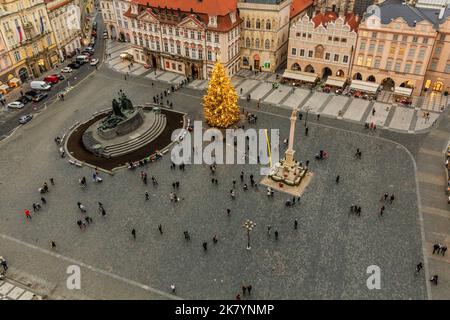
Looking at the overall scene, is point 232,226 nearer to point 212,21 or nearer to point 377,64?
point 212,21

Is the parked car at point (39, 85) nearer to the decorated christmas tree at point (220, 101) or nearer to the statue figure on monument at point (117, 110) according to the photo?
the statue figure on monument at point (117, 110)

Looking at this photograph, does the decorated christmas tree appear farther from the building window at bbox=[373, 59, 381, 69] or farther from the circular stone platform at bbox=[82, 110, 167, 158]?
the building window at bbox=[373, 59, 381, 69]

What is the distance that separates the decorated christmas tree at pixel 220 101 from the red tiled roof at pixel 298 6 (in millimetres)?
34937

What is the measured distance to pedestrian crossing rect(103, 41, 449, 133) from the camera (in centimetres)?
6618

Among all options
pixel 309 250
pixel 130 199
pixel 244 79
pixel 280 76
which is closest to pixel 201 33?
pixel 244 79

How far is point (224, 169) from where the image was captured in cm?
5500

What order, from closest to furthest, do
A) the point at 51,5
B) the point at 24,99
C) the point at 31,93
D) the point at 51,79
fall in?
the point at 24,99 → the point at 31,93 → the point at 51,79 → the point at 51,5

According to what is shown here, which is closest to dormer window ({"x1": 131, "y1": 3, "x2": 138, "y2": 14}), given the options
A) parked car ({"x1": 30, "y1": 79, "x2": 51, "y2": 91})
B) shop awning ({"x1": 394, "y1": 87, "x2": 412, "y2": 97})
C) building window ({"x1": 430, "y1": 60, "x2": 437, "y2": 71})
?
parked car ({"x1": 30, "y1": 79, "x2": 51, "y2": 91})

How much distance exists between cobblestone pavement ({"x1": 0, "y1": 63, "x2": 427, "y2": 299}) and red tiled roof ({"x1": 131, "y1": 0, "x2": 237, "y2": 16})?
32574mm

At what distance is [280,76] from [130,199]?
47.1m

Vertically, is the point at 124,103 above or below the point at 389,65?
below

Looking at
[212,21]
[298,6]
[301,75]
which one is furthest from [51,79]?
[298,6]

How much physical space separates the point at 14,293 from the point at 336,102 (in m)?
59.3

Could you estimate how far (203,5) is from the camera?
76875 millimetres
